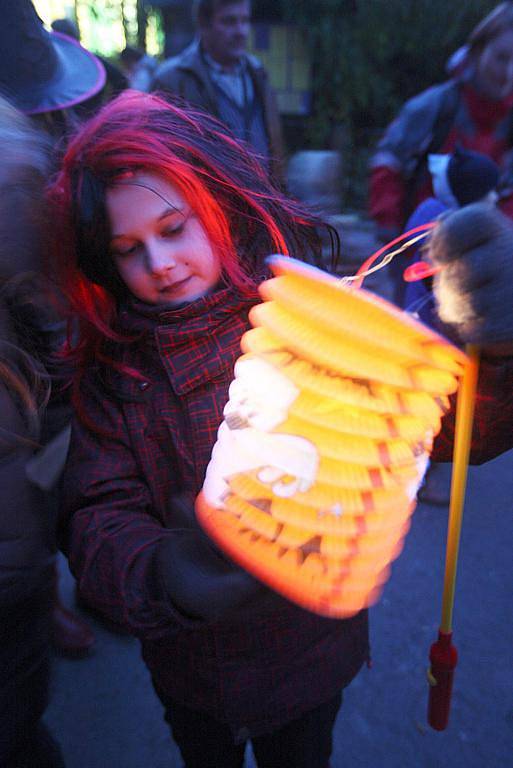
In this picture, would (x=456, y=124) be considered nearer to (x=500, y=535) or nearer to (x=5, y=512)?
(x=500, y=535)

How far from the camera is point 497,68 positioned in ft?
7.48

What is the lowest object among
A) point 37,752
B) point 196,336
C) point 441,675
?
point 37,752

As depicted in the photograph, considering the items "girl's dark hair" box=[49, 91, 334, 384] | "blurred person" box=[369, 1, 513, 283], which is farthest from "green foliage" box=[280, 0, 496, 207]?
"girl's dark hair" box=[49, 91, 334, 384]

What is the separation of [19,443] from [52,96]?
4.18ft

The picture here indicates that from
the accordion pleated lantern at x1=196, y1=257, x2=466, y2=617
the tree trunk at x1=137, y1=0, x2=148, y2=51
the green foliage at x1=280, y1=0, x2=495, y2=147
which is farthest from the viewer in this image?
the tree trunk at x1=137, y1=0, x2=148, y2=51

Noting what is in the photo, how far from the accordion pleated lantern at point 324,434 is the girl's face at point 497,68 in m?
2.15

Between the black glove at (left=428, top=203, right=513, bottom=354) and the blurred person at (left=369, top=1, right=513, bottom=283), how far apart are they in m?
1.88

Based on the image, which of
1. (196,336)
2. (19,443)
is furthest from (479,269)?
(19,443)

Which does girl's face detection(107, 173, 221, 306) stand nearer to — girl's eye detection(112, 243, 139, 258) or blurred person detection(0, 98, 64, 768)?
girl's eye detection(112, 243, 139, 258)

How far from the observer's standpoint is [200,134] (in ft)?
3.15

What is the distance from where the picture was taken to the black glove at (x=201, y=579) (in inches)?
27.2

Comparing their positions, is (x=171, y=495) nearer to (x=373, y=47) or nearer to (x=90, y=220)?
(x=90, y=220)

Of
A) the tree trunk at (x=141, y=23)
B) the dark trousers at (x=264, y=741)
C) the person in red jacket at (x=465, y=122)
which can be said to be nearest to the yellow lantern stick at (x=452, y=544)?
the dark trousers at (x=264, y=741)

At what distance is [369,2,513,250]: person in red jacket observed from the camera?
7.49ft
